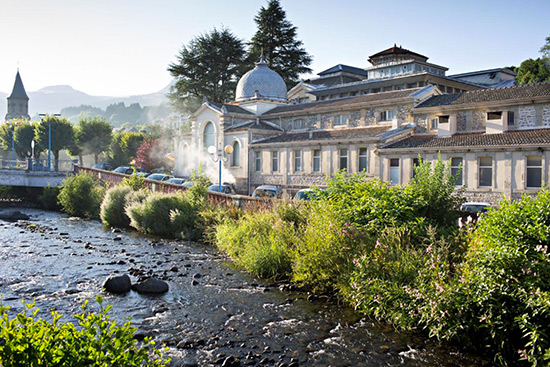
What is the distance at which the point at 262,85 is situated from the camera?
5078cm

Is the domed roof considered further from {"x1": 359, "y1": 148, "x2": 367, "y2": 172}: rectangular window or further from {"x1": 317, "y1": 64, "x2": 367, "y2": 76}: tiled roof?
{"x1": 359, "y1": 148, "x2": 367, "y2": 172}: rectangular window

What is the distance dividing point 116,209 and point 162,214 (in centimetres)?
521

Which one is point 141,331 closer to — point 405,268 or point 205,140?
point 405,268

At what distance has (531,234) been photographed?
9984mm

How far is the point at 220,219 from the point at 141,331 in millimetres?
11064

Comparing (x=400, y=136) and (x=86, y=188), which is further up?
(x=400, y=136)

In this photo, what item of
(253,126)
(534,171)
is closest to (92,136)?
(253,126)

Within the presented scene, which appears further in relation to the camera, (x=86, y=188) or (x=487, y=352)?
(x=86, y=188)

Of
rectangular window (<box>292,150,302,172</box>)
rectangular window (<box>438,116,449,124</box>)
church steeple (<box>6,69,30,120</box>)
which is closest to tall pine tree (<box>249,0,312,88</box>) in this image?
rectangular window (<box>292,150,302,172</box>)

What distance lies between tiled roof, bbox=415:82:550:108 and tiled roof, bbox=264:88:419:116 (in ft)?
8.56

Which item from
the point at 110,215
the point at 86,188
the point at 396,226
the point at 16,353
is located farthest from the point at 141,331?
the point at 86,188

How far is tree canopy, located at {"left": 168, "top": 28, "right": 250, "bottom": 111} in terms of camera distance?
199ft

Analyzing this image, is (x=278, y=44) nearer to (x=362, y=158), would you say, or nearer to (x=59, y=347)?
(x=362, y=158)

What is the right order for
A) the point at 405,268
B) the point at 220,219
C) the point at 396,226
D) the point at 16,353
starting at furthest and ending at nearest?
the point at 220,219 < the point at 396,226 < the point at 405,268 < the point at 16,353
